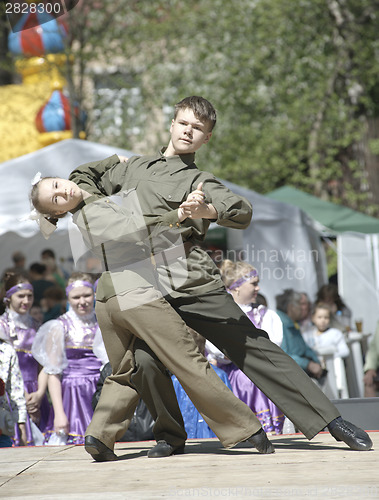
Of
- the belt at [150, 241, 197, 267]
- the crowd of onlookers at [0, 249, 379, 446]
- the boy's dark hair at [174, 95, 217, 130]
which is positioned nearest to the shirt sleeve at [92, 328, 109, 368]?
the crowd of onlookers at [0, 249, 379, 446]

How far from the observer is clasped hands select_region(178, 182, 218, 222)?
306 centimetres

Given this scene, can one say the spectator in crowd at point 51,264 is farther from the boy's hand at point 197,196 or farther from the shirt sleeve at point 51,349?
the boy's hand at point 197,196

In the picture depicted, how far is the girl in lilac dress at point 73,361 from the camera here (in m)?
5.25

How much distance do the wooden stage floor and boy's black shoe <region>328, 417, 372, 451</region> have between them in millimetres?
47

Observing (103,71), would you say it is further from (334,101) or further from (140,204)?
(140,204)

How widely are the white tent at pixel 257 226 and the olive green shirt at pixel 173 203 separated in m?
4.00

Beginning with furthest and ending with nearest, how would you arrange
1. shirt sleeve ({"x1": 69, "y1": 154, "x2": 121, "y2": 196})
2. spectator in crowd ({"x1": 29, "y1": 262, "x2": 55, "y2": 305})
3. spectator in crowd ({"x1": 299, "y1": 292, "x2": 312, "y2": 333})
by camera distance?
spectator in crowd ({"x1": 29, "y1": 262, "x2": 55, "y2": 305}) → spectator in crowd ({"x1": 299, "y1": 292, "x2": 312, "y2": 333}) → shirt sleeve ({"x1": 69, "y1": 154, "x2": 121, "y2": 196})

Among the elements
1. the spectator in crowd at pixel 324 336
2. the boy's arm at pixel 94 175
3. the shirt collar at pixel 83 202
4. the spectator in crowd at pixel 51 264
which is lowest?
the spectator in crowd at pixel 324 336

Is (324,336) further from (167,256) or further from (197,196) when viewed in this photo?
(197,196)

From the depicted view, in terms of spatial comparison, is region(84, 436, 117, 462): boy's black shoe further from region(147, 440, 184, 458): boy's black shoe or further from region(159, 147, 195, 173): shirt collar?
region(159, 147, 195, 173): shirt collar

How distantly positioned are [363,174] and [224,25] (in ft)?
12.4

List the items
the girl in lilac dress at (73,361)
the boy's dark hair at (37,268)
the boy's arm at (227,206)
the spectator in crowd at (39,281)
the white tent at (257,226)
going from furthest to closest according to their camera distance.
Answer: the boy's dark hair at (37,268), the spectator in crowd at (39,281), the white tent at (257,226), the girl in lilac dress at (73,361), the boy's arm at (227,206)

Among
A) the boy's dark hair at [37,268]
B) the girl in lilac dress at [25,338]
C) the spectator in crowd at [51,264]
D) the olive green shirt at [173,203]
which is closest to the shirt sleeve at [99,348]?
the girl in lilac dress at [25,338]

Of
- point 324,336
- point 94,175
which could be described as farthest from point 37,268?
point 94,175
